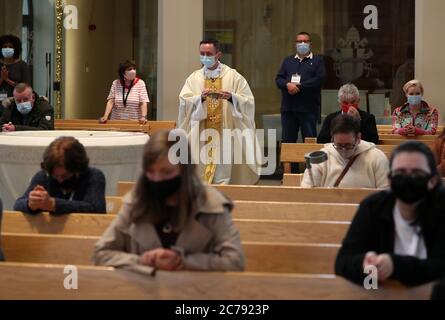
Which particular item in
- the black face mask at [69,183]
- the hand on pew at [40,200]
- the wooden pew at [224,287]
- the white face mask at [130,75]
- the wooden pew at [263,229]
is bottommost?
the wooden pew at [224,287]

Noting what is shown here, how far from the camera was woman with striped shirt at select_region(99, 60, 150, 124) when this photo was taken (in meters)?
13.2

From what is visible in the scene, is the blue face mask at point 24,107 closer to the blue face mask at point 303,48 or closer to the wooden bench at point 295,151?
the wooden bench at point 295,151

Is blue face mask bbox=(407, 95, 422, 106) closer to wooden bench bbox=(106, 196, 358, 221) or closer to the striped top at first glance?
the striped top

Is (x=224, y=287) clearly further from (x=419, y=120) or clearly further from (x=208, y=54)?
(x=208, y=54)

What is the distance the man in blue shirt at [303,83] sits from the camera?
39.9 feet

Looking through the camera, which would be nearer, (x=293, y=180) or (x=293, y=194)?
(x=293, y=194)

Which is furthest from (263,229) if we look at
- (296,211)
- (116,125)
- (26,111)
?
(116,125)

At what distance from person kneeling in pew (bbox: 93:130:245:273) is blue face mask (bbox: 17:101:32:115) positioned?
20.3 feet

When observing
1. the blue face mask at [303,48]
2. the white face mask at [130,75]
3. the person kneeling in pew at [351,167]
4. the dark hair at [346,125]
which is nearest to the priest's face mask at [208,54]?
the blue face mask at [303,48]

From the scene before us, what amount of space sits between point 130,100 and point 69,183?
763 centimetres

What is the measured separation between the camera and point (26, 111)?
10.3 metres

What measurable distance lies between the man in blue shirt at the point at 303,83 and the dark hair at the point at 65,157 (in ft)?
22.0

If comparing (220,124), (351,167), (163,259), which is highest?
(220,124)
